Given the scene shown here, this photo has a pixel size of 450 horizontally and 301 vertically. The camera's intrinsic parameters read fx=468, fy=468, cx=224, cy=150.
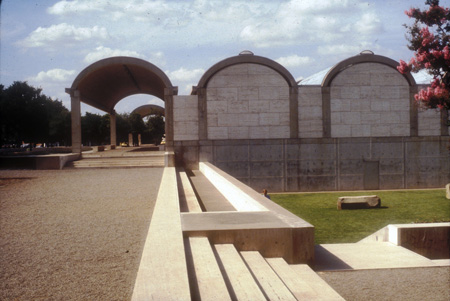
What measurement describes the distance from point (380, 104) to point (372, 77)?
5.26 ft

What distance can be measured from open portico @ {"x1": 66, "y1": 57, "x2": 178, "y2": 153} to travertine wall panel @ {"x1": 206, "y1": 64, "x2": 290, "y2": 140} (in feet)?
7.83

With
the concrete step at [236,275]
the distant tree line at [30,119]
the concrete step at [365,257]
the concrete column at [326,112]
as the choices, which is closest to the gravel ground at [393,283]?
the concrete step at [365,257]

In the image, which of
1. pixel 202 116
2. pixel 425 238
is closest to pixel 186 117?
pixel 202 116

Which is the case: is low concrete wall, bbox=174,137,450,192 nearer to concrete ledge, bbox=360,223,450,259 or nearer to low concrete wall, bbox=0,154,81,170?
low concrete wall, bbox=0,154,81,170

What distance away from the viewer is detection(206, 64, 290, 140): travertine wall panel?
2598 centimetres

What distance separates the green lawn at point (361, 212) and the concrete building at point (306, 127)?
151 cm


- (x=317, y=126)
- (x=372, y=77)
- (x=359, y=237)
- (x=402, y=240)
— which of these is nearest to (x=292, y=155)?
(x=317, y=126)

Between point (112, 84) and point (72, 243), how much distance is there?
29294mm

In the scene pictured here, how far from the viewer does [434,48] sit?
1405cm

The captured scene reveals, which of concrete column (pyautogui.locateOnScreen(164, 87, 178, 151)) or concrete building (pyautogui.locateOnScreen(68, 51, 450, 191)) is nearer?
concrete column (pyautogui.locateOnScreen(164, 87, 178, 151))

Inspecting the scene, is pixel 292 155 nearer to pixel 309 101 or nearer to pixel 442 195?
pixel 309 101

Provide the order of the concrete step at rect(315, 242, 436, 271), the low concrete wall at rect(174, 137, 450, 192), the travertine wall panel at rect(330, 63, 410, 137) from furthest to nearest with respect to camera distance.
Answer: the travertine wall panel at rect(330, 63, 410, 137), the low concrete wall at rect(174, 137, 450, 192), the concrete step at rect(315, 242, 436, 271)

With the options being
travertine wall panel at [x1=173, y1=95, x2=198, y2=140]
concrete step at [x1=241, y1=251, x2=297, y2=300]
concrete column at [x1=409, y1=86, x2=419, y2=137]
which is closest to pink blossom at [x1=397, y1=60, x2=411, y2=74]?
concrete step at [x1=241, y1=251, x2=297, y2=300]

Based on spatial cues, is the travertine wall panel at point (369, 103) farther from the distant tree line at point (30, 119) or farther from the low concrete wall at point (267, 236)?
the distant tree line at point (30, 119)
